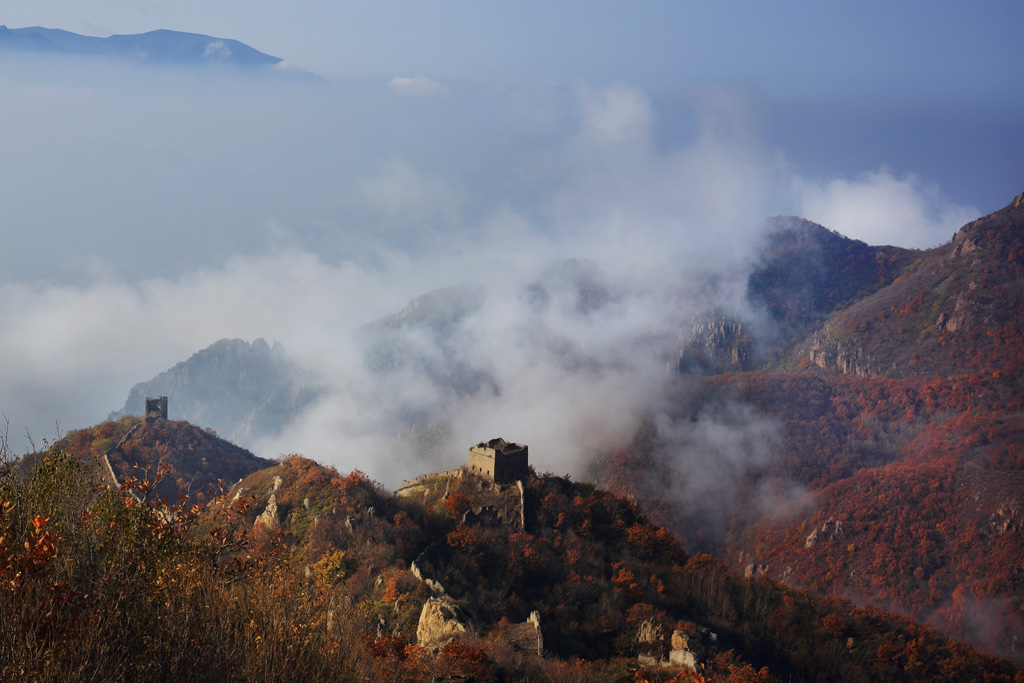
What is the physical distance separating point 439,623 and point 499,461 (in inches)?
919

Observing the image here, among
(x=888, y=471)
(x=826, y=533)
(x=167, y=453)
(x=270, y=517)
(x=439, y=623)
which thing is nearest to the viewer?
(x=439, y=623)

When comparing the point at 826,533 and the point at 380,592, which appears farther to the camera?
the point at 826,533

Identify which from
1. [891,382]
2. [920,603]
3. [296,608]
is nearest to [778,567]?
[920,603]

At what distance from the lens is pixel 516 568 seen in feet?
184

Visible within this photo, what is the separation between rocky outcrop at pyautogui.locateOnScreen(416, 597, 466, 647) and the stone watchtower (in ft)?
68.0

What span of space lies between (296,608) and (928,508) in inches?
5281

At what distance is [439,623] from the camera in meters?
42.8

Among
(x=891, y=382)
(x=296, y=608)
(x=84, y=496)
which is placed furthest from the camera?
(x=891, y=382)

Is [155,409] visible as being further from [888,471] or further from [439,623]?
[888,471]

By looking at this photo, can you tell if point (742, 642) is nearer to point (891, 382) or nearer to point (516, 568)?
point (516, 568)

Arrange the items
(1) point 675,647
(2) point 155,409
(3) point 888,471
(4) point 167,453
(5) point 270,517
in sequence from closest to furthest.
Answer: (1) point 675,647
(5) point 270,517
(4) point 167,453
(2) point 155,409
(3) point 888,471

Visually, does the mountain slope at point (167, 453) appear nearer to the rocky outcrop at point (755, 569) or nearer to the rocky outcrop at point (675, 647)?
the rocky outcrop at point (675, 647)

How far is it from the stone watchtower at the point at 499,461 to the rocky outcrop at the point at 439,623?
20.7 m

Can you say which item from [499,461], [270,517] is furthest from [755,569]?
[270,517]
